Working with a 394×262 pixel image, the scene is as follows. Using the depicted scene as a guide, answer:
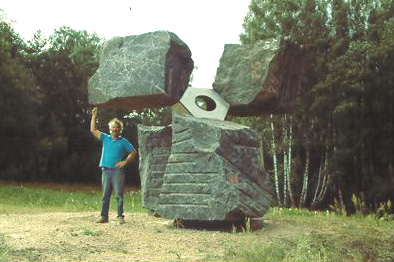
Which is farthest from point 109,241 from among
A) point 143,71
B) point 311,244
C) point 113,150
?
point 143,71

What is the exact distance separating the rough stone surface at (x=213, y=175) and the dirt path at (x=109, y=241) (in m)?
0.34

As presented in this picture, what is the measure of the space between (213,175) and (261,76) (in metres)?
1.80

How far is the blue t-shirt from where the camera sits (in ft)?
26.5

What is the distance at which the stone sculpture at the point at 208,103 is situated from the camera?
7.61m

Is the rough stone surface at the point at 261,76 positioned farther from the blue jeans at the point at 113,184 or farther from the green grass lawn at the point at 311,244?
the blue jeans at the point at 113,184

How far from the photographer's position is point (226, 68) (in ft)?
28.6

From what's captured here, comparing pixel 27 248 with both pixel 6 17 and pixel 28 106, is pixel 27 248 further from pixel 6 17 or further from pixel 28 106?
pixel 6 17

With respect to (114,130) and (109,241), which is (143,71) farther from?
(109,241)

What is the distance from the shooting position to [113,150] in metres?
8.08

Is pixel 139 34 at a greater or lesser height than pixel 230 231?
greater

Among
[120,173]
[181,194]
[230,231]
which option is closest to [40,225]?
[120,173]

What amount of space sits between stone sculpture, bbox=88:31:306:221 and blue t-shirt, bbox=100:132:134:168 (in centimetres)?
60

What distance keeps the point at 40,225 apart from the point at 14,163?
53.4 feet

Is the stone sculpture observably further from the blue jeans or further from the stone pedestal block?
the blue jeans
